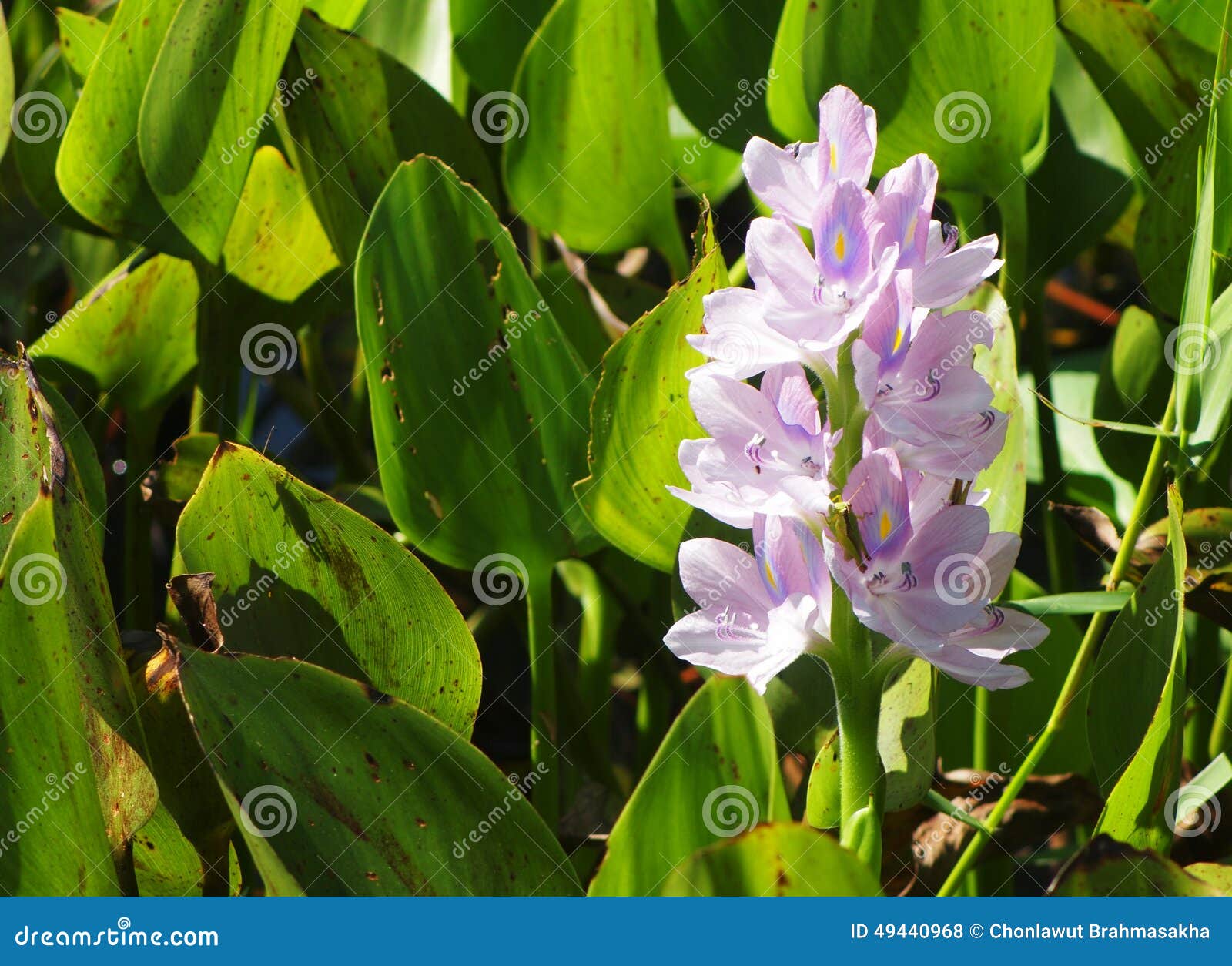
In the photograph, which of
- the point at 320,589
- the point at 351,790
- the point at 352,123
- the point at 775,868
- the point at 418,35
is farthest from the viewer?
the point at 418,35

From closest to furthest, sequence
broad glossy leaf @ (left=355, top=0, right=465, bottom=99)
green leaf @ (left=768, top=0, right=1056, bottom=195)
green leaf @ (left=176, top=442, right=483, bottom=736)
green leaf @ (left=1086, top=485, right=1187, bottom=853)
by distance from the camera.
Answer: green leaf @ (left=1086, top=485, right=1187, bottom=853) < green leaf @ (left=176, top=442, right=483, bottom=736) < green leaf @ (left=768, top=0, right=1056, bottom=195) < broad glossy leaf @ (left=355, top=0, right=465, bottom=99)

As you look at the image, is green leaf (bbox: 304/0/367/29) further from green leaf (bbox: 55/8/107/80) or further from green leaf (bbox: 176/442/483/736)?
green leaf (bbox: 176/442/483/736)

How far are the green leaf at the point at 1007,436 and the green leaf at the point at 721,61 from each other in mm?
352

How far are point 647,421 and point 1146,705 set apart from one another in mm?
333

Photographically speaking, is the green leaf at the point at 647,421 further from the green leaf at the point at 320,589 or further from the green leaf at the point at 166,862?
the green leaf at the point at 166,862

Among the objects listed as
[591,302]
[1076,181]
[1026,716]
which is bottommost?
[1026,716]

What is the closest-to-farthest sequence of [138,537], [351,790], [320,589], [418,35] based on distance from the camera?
[351,790] → [320,589] → [138,537] → [418,35]

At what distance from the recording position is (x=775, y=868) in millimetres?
461

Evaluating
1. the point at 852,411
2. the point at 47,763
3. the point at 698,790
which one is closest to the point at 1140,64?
the point at 852,411

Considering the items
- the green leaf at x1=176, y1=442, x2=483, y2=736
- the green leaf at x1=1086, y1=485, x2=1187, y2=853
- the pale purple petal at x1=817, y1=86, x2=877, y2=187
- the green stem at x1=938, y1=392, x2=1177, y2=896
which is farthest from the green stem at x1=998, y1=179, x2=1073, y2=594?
the green leaf at x1=176, y1=442, x2=483, y2=736

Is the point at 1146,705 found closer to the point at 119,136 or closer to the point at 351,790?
the point at 351,790

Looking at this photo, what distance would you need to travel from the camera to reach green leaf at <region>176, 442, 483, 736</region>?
2.19 feet

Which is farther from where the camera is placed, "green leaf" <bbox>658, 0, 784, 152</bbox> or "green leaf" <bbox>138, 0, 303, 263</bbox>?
"green leaf" <bbox>658, 0, 784, 152</bbox>

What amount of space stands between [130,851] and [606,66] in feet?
2.20
